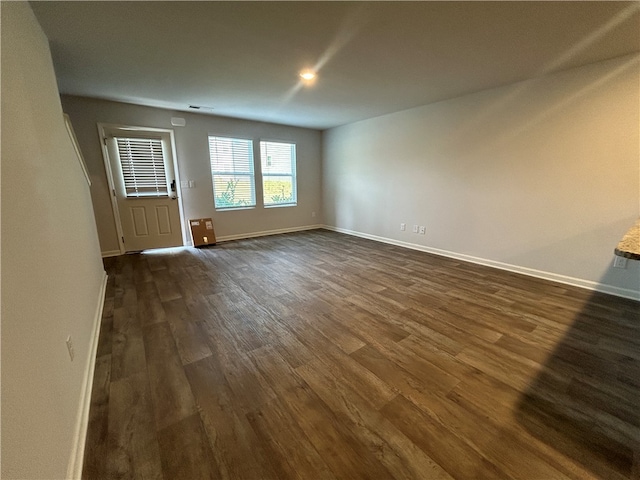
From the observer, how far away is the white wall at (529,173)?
2514 mm

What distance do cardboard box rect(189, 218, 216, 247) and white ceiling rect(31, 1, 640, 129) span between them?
2129 millimetres

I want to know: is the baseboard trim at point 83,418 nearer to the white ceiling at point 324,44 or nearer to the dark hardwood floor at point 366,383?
the dark hardwood floor at point 366,383

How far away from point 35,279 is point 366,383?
168 centimetres

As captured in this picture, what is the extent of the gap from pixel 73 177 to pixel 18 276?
1.96 metres

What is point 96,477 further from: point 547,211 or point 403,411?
point 547,211

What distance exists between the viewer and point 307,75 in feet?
9.32

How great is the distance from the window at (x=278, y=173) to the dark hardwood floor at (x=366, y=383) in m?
3.25

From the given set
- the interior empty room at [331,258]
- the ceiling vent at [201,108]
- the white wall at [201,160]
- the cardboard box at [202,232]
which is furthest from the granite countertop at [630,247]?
the white wall at [201,160]

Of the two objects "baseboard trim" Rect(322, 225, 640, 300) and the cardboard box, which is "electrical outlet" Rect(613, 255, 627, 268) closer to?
"baseboard trim" Rect(322, 225, 640, 300)

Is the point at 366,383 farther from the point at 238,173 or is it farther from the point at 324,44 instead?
the point at 238,173

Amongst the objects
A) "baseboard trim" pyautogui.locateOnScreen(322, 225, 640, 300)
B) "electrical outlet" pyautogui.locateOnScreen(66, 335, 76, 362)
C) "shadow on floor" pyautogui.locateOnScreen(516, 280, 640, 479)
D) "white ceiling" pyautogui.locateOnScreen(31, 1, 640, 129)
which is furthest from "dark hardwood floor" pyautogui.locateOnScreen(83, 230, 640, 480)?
"white ceiling" pyautogui.locateOnScreen(31, 1, 640, 129)

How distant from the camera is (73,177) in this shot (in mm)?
2270

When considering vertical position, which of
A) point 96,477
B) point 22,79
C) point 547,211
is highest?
point 22,79

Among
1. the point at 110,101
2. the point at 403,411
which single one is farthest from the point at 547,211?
the point at 110,101
